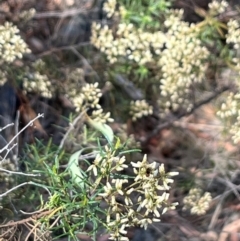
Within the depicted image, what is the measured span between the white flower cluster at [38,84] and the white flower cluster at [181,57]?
1.50 feet

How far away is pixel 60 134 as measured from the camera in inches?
89.9

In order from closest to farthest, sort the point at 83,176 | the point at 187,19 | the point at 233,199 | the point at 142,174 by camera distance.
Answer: the point at 142,174 < the point at 83,176 < the point at 233,199 < the point at 187,19

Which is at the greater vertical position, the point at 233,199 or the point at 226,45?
the point at 226,45

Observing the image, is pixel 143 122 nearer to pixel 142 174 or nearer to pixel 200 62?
pixel 200 62


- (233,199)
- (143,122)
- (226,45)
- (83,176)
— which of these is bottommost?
(233,199)

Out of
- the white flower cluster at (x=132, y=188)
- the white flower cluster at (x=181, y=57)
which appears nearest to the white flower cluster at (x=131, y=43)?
the white flower cluster at (x=181, y=57)

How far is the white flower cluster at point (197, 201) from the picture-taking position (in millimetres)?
1968

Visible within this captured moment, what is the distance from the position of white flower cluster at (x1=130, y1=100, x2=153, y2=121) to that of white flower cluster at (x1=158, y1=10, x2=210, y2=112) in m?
0.18

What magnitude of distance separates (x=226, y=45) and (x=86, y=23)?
0.76 meters

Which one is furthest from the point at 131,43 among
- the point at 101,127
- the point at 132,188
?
the point at 132,188

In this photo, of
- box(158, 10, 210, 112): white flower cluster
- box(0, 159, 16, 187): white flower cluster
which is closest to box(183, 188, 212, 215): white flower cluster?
box(158, 10, 210, 112): white flower cluster

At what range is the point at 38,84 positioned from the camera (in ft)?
6.77

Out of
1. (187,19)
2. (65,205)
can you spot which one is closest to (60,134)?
(187,19)

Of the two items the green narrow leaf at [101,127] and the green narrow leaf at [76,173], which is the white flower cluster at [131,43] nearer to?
the green narrow leaf at [101,127]
